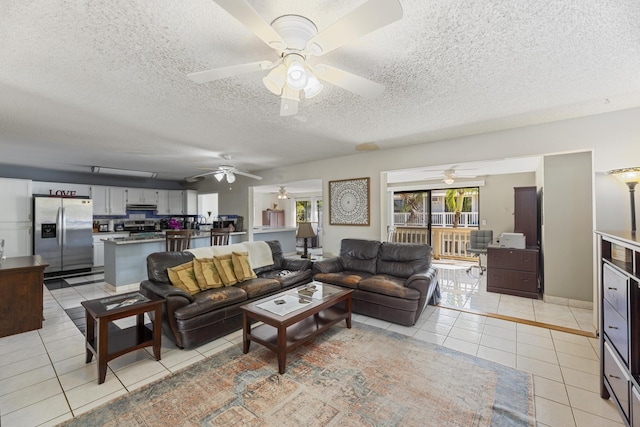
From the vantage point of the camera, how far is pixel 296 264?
14.2 ft

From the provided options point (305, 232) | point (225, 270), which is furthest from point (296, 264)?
point (225, 270)

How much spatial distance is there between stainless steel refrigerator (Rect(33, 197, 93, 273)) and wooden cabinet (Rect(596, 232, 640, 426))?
827 centimetres

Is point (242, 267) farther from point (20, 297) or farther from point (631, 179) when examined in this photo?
point (631, 179)

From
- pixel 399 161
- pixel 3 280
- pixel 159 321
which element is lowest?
pixel 159 321

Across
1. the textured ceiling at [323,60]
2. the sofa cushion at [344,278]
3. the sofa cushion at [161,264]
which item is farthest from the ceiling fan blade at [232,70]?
the sofa cushion at [344,278]

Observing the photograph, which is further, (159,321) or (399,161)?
(399,161)

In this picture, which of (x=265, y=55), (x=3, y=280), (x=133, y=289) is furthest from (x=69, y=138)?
(x=265, y=55)

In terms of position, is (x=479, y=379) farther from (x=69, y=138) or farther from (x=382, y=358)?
(x=69, y=138)

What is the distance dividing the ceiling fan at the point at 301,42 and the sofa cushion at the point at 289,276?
8.20ft

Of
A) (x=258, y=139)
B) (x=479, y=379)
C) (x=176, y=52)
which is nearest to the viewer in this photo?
(x=176, y=52)

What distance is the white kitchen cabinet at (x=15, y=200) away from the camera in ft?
17.0

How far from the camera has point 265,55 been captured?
195 centimetres

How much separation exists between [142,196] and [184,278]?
569 cm

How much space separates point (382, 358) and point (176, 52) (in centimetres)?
303
